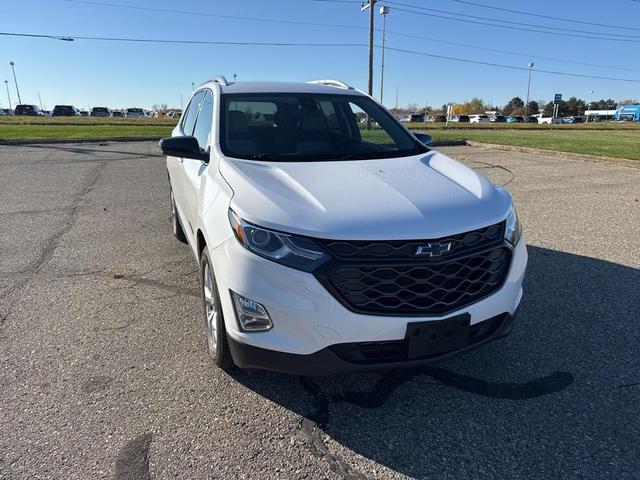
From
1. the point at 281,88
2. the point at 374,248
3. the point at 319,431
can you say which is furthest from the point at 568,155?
the point at 319,431

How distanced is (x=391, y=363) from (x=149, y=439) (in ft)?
4.21

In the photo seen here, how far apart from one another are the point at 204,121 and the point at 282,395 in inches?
99.4

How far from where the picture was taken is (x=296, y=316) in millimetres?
2275

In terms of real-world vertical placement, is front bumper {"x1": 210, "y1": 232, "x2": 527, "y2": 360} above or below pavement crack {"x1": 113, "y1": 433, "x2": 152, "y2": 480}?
above

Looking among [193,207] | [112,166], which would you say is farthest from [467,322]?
[112,166]

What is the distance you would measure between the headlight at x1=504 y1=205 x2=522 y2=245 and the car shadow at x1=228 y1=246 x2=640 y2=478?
2.43ft

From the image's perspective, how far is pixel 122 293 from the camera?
4141 mm

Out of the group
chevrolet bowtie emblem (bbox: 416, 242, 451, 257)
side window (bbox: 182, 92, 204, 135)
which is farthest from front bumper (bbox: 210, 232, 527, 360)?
side window (bbox: 182, 92, 204, 135)

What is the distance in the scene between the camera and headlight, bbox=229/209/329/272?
227 cm

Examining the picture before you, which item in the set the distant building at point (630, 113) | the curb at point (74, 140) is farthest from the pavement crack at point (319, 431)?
the distant building at point (630, 113)

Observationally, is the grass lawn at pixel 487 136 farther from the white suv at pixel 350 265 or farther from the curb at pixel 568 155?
the white suv at pixel 350 265

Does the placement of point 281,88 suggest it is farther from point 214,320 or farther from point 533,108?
point 533,108

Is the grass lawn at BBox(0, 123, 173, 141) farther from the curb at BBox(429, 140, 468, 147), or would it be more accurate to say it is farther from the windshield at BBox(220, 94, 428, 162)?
the windshield at BBox(220, 94, 428, 162)

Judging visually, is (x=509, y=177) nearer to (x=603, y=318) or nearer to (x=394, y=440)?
(x=603, y=318)
